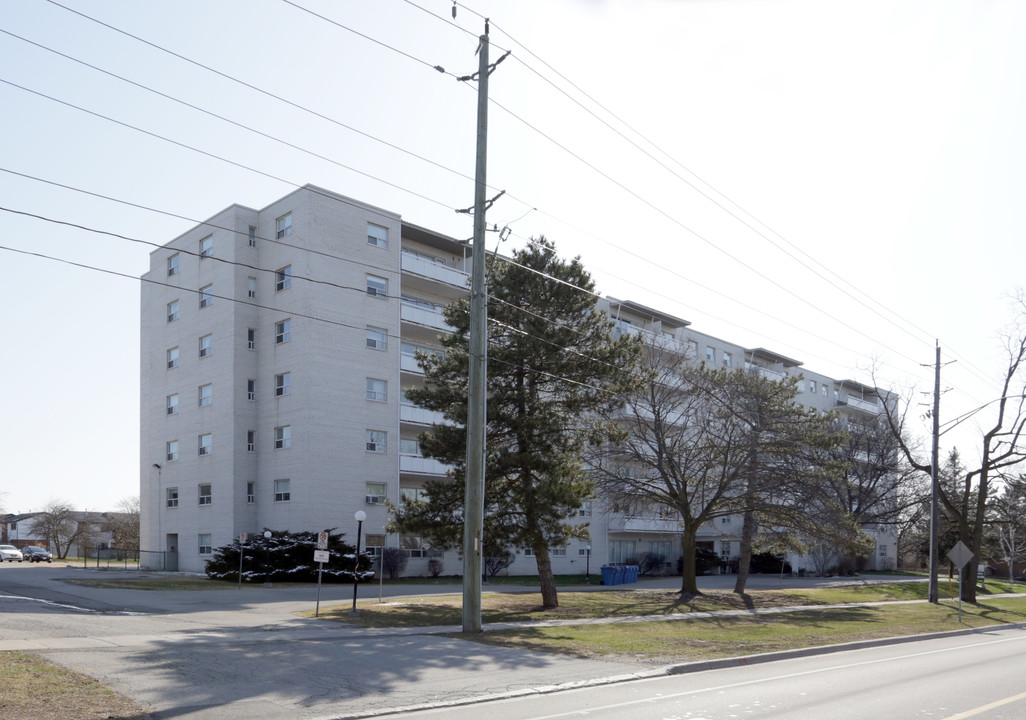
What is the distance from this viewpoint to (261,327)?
145 ft

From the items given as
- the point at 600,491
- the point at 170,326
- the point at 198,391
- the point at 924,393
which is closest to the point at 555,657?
the point at 600,491

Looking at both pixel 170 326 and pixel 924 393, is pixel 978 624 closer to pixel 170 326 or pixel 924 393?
pixel 924 393

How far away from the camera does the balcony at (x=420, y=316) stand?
44.6m

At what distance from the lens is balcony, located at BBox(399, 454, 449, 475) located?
4391cm

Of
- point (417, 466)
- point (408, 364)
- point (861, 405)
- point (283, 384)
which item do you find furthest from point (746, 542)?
point (861, 405)

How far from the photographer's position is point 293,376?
41594 mm

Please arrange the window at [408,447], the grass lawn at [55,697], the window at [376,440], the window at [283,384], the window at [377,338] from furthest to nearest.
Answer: the window at [408,447] → the window at [377,338] → the window at [376,440] → the window at [283,384] → the grass lawn at [55,697]

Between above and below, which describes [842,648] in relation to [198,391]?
below

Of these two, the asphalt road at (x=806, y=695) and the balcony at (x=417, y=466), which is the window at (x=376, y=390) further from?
the asphalt road at (x=806, y=695)

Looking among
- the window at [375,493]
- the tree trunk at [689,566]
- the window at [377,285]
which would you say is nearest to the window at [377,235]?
Result: the window at [377,285]

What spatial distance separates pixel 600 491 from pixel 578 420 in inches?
203

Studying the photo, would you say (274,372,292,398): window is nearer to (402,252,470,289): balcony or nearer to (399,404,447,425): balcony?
(399,404,447,425): balcony

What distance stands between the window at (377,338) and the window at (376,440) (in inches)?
164

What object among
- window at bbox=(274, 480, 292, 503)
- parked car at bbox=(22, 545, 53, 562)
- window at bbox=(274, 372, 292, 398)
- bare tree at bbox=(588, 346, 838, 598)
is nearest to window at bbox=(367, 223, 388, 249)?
window at bbox=(274, 372, 292, 398)
